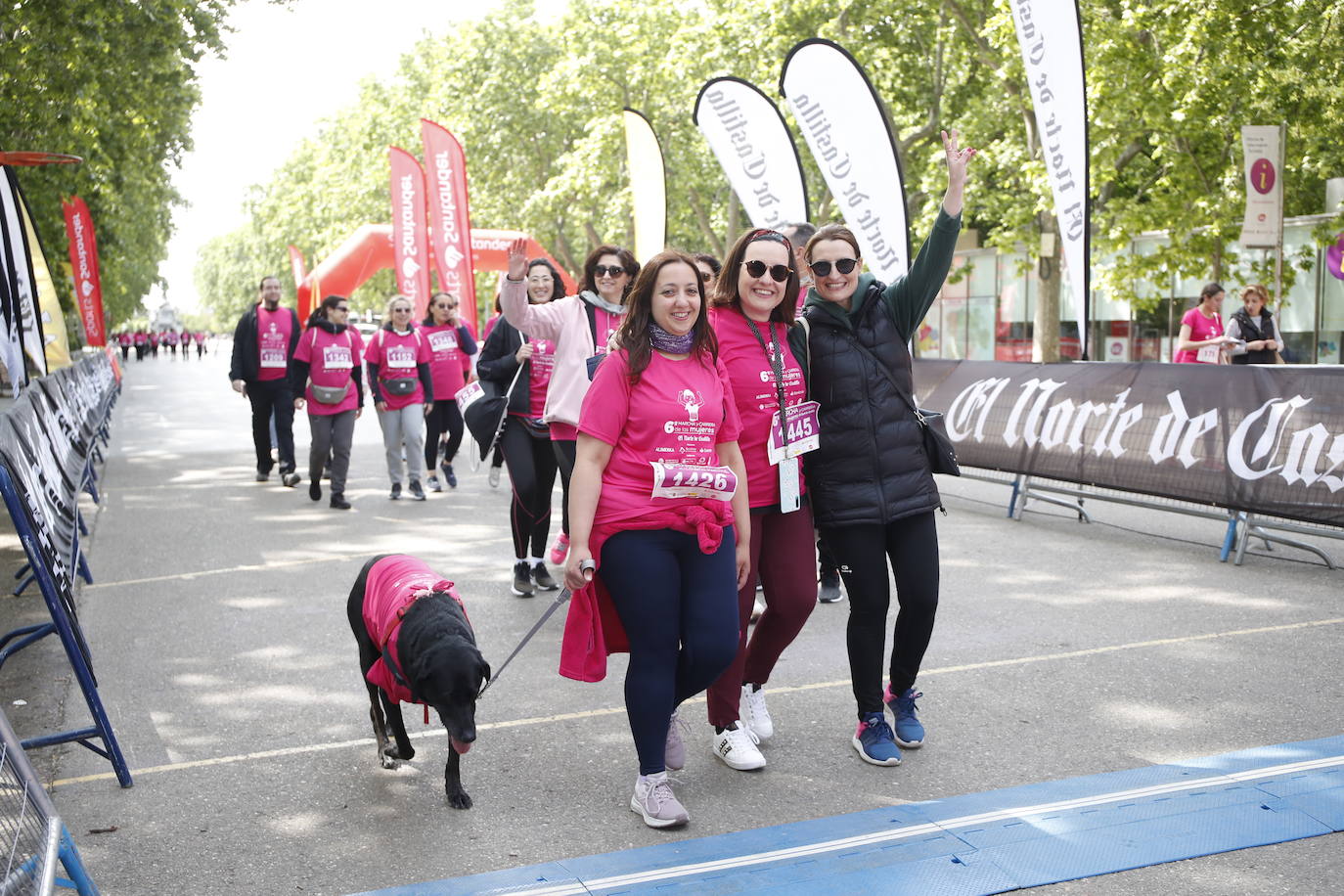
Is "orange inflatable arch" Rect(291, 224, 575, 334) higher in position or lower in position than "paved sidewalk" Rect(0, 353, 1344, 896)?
higher

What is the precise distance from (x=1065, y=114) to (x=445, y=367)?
6.15 m

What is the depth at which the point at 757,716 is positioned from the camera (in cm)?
487

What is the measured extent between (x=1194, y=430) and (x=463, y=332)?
700cm

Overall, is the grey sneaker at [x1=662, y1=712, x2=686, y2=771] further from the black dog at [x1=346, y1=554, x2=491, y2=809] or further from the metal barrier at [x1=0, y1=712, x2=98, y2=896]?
the metal barrier at [x1=0, y1=712, x2=98, y2=896]

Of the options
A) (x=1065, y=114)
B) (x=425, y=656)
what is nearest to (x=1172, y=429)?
(x=1065, y=114)

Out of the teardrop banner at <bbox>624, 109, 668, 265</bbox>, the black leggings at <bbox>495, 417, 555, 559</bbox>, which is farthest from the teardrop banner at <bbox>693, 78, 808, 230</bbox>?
the black leggings at <bbox>495, 417, 555, 559</bbox>

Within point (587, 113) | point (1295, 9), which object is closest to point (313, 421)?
point (1295, 9)

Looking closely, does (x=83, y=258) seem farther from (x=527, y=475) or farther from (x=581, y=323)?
(x=581, y=323)

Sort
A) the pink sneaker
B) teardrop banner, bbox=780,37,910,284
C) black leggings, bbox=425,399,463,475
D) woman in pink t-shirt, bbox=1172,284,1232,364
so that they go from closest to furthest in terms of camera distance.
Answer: the pink sneaker → teardrop banner, bbox=780,37,910,284 → black leggings, bbox=425,399,463,475 → woman in pink t-shirt, bbox=1172,284,1232,364

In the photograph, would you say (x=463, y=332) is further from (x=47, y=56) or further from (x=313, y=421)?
(x=47, y=56)

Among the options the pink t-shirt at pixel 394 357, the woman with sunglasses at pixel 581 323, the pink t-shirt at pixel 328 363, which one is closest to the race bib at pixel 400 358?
the pink t-shirt at pixel 394 357

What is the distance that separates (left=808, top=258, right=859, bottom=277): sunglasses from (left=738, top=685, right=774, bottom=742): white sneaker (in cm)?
155

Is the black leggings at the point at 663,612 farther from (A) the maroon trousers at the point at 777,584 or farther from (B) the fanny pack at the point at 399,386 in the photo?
(B) the fanny pack at the point at 399,386

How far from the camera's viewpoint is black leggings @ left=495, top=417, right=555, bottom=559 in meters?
7.44
